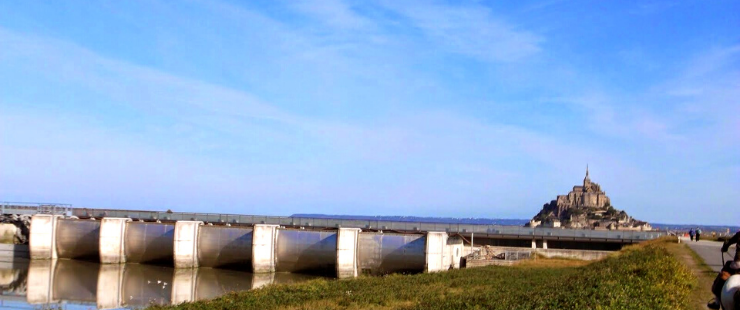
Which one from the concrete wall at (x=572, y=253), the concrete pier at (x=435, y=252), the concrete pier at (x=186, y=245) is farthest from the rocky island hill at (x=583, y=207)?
the concrete pier at (x=186, y=245)

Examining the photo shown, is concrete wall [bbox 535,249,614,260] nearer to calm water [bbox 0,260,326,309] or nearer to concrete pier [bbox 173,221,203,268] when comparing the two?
calm water [bbox 0,260,326,309]

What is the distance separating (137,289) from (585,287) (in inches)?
1403

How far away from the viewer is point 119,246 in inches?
2370

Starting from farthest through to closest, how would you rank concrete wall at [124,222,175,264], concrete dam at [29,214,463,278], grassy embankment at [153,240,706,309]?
concrete wall at [124,222,175,264] → concrete dam at [29,214,463,278] → grassy embankment at [153,240,706,309]

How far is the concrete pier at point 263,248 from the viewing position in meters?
55.2

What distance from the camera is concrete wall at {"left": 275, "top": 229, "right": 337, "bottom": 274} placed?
54.6m

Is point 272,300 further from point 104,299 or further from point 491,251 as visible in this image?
point 491,251

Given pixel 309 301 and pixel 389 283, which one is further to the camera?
pixel 389 283

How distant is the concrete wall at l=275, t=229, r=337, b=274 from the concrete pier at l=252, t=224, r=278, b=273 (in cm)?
65

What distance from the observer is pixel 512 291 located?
87.9 ft

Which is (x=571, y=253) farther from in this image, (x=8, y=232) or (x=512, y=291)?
(x=8, y=232)

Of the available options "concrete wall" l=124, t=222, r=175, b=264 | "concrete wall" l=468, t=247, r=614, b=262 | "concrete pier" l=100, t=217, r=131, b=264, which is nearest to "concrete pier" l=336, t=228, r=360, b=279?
"concrete wall" l=468, t=247, r=614, b=262

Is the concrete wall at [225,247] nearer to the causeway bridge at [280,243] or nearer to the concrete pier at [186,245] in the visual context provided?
the causeway bridge at [280,243]

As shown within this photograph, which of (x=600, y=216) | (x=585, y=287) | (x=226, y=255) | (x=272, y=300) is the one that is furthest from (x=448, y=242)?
(x=600, y=216)
